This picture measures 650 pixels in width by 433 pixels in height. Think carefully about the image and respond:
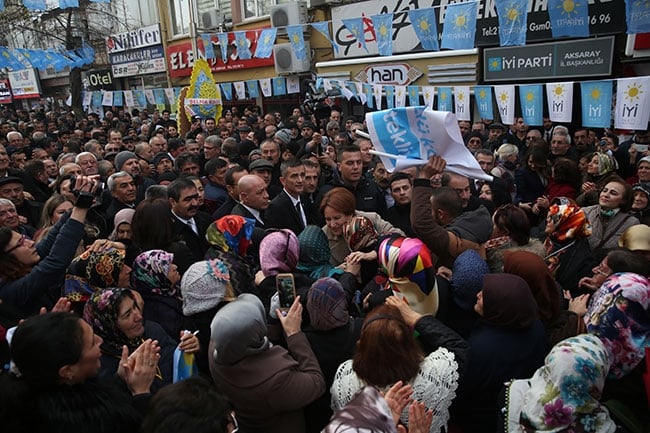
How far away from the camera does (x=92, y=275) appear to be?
2.67 m

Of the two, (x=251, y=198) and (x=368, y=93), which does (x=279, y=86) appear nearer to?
(x=368, y=93)

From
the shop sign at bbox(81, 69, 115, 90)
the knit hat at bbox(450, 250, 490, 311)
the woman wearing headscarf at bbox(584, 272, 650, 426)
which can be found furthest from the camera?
the shop sign at bbox(81, 69, 115, 90)

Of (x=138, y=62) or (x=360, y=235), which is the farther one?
(x=138, y=62)

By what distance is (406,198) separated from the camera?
4.39 m

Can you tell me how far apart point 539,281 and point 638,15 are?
6433 mm

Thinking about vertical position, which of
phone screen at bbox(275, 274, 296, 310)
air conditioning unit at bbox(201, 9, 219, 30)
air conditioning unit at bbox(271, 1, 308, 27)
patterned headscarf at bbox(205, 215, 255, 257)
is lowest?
phone screen at bbox(275, 274, 296, 310)

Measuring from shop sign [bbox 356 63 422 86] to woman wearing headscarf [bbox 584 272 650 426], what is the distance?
1069cm

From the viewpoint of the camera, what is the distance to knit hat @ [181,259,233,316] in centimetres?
246

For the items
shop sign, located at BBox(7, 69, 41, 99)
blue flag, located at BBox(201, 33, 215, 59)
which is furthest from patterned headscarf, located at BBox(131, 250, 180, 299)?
shop sign, located at BBox(7, 69, 41, 99)

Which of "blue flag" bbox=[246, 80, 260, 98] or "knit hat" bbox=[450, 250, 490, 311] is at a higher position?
"blue flag" bbox=[246, 80, 260, 98]

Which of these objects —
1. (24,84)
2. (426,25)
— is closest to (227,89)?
(426,25)

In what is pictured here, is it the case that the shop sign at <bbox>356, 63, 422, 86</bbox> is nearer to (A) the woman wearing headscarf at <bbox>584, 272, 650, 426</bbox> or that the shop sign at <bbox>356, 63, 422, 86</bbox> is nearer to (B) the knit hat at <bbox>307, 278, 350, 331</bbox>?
(A) the woman wearing headscarf at <bbox>584, 272, 650, 426</bbox>

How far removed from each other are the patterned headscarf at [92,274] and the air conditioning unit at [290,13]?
42.5 feet

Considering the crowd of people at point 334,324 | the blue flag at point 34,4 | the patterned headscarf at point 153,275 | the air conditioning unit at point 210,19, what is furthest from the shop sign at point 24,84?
the patterned headscarf at point 153,275
